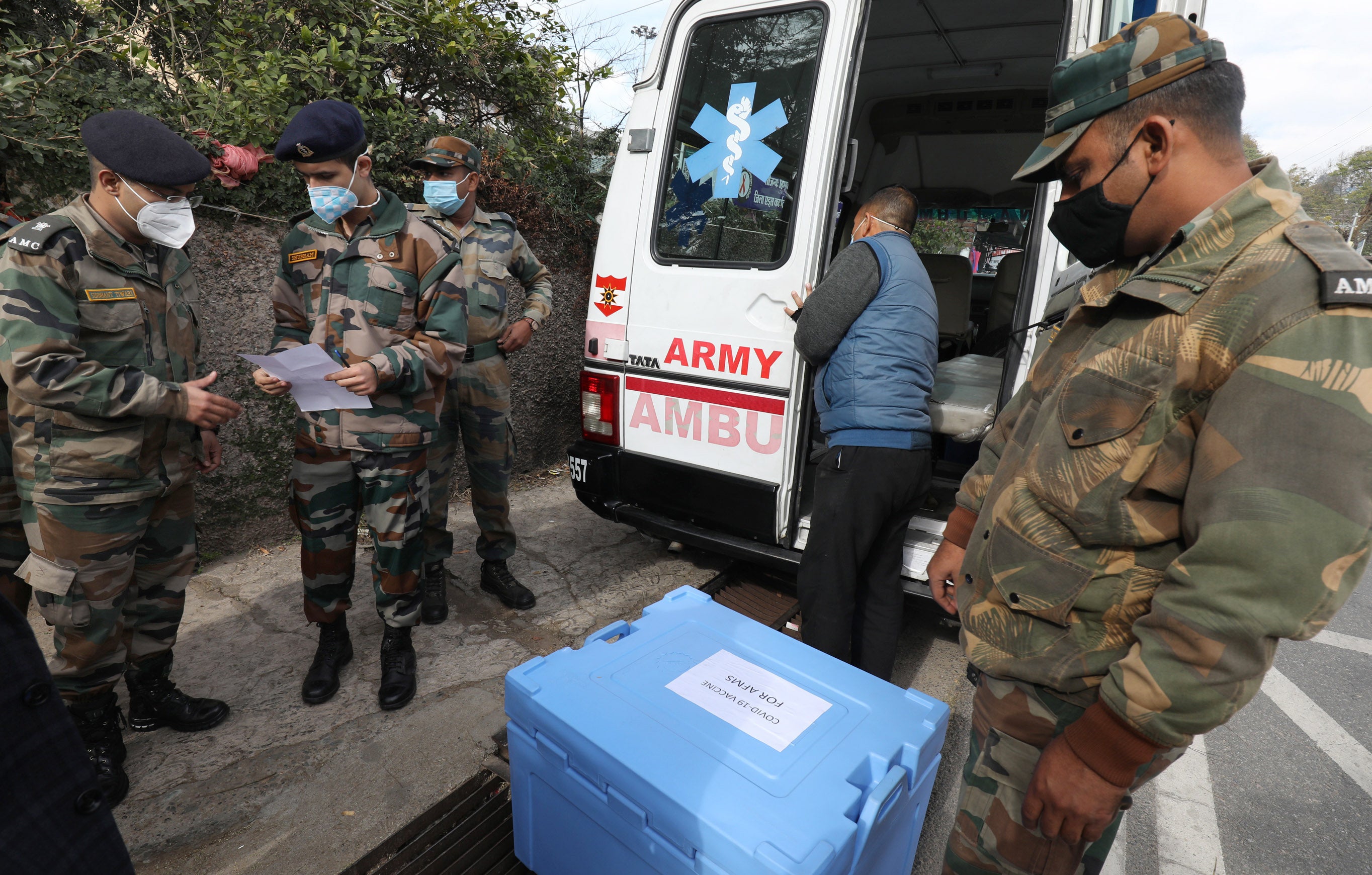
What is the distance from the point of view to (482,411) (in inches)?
123

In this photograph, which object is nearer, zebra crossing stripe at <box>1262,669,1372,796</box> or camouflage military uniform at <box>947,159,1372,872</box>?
camouflage military uniform at <box>947,159,1372,872</box>

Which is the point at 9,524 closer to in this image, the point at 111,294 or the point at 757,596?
the point at 111,294

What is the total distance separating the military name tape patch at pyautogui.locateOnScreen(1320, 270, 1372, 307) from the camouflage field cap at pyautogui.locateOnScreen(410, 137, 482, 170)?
3105 mm

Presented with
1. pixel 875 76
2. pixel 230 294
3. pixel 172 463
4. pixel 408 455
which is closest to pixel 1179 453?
pixel 408 455

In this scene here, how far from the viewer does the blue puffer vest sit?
2.25 meters

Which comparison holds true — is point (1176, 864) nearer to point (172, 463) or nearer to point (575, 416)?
point (172, 463)

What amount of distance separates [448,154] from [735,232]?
4.75ft

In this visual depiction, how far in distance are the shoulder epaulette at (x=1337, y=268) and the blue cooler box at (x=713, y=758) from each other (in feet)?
3.11

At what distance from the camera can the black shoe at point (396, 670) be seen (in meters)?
2.32

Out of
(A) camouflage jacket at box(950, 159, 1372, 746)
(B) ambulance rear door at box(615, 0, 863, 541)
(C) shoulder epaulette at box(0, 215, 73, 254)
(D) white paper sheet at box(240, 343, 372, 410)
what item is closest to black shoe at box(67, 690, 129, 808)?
(D) white paper sheet at box(240, 343, 372, 410)

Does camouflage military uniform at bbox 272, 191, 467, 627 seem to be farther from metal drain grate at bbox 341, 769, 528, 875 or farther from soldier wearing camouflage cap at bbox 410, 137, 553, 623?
metal drain grate at bbox 341, 769, 528, 875

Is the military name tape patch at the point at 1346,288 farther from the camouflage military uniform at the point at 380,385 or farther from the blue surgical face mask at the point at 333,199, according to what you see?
the blue surgical face mask at the point at 333,199

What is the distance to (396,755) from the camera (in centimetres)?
209

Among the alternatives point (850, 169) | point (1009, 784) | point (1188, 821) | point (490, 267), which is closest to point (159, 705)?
point (490, 267)
